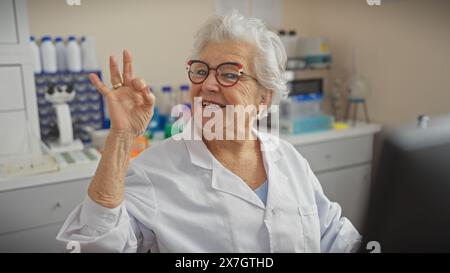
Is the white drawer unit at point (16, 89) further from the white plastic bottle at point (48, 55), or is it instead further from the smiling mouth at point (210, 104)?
the smiling mouth at point (210, 104)

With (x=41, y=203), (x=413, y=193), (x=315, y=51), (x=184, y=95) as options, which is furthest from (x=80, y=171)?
(x=315, y=51)

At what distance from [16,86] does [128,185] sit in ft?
2.86

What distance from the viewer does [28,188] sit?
149 centimetres

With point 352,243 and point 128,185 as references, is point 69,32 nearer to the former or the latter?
point 128,185

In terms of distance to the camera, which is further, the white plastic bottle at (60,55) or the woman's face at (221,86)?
the white plastic bottle at (60,55)

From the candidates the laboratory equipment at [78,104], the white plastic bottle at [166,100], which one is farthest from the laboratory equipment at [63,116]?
the white plastic bottle at [166,100]

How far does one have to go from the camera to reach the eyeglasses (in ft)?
2.92

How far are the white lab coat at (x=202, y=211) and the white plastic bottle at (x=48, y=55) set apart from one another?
1.05 meters

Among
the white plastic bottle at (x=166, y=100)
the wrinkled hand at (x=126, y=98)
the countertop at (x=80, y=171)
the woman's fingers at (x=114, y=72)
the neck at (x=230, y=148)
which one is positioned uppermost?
the woman's fingers at (x=114, y=72)

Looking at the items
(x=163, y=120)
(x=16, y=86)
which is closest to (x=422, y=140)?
(x=163, y=120)

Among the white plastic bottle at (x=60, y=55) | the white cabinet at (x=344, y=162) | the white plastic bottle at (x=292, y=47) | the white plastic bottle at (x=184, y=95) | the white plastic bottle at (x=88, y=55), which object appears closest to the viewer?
the white cabinet at (x=344, y=162)

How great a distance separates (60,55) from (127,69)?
1260mm

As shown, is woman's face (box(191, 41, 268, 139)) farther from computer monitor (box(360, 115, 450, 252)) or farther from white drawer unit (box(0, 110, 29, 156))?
white drawer unit (box(0, 110, 29, 156))

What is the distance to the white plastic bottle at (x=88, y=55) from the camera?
5.31 feet
